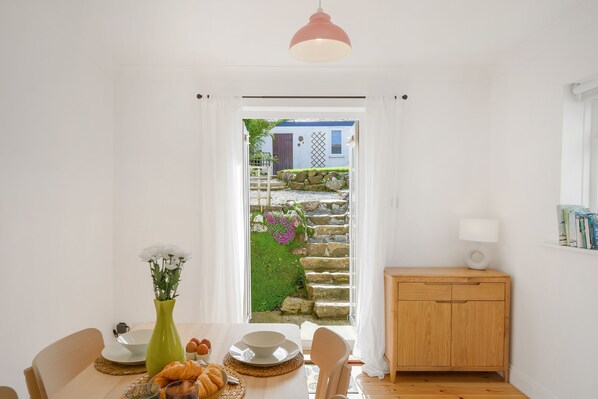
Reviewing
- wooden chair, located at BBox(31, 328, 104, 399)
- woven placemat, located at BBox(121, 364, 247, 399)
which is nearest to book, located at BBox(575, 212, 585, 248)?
woven placemat, located at BBox(121, 364, 247, 399)

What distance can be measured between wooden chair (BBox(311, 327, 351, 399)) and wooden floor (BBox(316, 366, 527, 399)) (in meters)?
1.33

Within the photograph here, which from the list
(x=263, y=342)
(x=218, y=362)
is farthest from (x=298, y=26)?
(x=218, y=362)

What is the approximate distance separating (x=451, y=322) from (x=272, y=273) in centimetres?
337

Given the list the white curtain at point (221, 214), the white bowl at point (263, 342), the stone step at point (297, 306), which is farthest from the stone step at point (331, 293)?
the white bowl at point (263, 342)

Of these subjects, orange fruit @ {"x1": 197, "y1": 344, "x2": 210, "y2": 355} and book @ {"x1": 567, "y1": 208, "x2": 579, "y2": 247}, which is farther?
book @ {"x1": 567, "y1": 208, "x2": 579, "y2": 247}

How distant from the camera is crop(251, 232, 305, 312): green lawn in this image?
18.9 ft

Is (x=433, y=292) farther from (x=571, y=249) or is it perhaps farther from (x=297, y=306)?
(x=297, y=306)

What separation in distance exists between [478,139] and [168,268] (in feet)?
10.3

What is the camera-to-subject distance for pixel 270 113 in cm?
361

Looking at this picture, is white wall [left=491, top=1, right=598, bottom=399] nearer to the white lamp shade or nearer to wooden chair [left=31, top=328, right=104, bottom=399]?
the white lamp shade

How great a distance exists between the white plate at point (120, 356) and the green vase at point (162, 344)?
7.0 inches

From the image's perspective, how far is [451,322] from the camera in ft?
10.0

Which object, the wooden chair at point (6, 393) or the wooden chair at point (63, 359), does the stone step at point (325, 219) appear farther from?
the wooden chair at point (6, 393)

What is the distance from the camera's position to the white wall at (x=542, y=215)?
238cm
